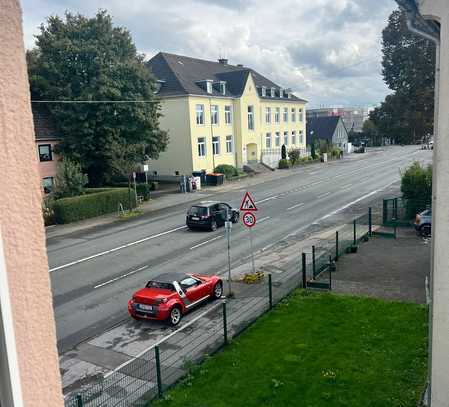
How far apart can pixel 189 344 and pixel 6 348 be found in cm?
985

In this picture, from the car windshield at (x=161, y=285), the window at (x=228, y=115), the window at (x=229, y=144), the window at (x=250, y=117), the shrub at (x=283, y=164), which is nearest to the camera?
the car windshield at (x=161, y=285)

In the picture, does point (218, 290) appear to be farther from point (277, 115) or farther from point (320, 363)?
point (277, 115)

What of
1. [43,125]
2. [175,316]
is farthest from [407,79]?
[43,125]

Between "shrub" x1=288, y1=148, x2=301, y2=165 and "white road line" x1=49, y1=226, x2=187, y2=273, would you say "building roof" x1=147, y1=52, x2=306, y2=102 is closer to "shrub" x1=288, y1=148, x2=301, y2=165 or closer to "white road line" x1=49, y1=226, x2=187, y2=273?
"shrub" x1=288, y1=148, x2=301, y2=165

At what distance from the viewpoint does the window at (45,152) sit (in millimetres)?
34031

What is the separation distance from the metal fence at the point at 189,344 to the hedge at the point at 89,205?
53.9 feet

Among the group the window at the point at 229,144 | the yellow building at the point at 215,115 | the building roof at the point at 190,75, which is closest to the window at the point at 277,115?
the yellow building at the point at 215,115

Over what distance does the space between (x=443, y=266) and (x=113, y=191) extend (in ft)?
92.3

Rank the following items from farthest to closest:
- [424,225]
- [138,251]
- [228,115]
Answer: [228,115], [424,225], [138,251]

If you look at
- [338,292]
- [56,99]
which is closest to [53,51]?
[56,99]

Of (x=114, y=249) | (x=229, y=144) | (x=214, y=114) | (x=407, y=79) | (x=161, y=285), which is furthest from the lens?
(x=229, y=144)

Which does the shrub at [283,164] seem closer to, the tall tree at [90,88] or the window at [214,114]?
the window at [214,114]

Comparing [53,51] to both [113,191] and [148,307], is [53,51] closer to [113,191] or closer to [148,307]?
[113,191]

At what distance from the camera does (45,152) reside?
113 ft
